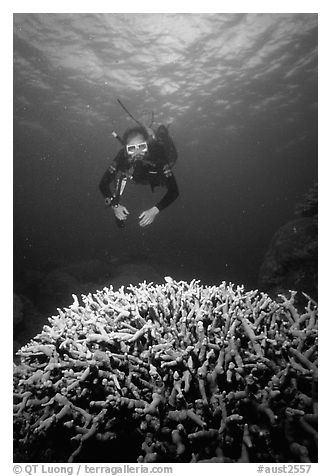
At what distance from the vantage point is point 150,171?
5828 millimetres

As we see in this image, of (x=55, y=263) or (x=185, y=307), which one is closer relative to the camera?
(x=185, y=307)

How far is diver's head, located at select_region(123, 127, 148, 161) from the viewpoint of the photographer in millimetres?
5496

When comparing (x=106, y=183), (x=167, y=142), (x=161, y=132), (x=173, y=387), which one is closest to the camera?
(x=173, y=387)

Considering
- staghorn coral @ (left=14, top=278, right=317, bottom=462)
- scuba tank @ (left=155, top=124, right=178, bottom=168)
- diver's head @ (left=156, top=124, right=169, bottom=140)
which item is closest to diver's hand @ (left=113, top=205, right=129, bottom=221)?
staghorn coral @ (left=14, top=278, right=317, bottom=462)

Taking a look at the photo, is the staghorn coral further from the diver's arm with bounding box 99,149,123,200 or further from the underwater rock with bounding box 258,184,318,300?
the underwater rock with bounding box 258,184,318,300

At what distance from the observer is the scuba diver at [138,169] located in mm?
5367

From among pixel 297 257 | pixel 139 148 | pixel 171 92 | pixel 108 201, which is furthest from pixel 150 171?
pixel 171 92

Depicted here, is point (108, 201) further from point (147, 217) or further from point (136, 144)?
point (136, 144)

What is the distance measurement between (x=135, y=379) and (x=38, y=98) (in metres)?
22.2

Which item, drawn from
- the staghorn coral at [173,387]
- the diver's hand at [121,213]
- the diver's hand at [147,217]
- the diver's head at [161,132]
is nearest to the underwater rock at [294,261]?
the diver's head at [161,132]

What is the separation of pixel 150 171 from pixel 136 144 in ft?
1.92
